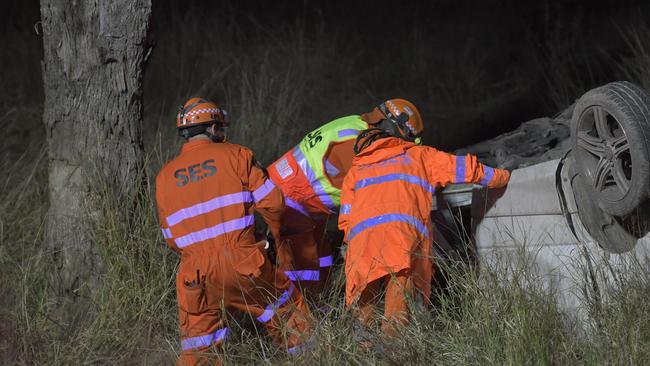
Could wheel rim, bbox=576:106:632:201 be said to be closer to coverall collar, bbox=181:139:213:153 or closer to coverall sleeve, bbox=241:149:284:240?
coverall sleeve, bbox=241:149:284:240

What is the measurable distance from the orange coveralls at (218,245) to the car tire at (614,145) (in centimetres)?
175

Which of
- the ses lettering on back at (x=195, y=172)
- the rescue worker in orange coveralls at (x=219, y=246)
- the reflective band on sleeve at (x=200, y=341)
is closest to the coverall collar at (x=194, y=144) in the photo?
the rescue worker in orange coveralls at (x=219, y=246)

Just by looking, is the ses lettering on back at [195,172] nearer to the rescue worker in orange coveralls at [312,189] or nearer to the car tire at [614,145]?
the rescue worker in orange coveralls at [312,189]

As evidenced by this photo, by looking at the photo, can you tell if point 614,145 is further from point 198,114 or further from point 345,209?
point 198,114

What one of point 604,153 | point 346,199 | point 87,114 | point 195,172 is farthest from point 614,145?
point 87,114

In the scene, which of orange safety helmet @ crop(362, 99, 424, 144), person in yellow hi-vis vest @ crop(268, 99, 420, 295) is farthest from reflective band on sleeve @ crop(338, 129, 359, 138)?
orange safety helmet @ crop(362, 99, 424, 144)

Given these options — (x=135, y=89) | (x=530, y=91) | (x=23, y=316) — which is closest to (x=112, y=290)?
(x=23, y=316)

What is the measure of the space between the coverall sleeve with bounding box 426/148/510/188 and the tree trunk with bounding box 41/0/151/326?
1.96 m

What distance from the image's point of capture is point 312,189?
6129 mm

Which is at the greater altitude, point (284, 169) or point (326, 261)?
point (284, 169)

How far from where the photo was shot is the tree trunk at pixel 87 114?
577 cm

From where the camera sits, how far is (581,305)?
4.69m

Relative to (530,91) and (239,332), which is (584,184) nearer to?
(239,332)

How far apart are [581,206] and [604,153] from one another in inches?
16.5
